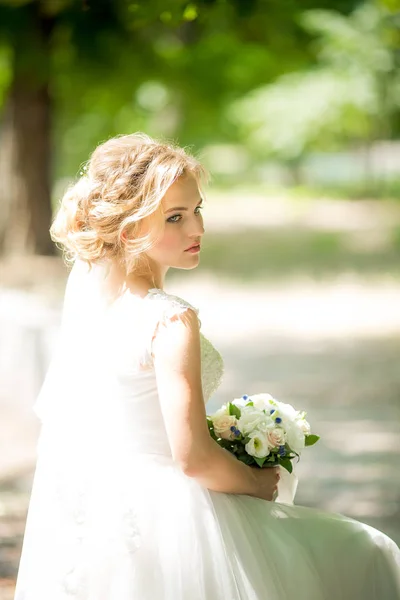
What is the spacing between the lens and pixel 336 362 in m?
9.27

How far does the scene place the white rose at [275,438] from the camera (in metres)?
2.44

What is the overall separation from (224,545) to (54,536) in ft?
1.28

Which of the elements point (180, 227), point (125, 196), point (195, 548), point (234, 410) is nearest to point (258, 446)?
point (234, 410)

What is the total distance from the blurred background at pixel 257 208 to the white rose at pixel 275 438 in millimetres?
1134

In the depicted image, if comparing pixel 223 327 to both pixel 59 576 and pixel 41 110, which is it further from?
pixel 59 576

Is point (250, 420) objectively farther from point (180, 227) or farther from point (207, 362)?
point (180, 227)

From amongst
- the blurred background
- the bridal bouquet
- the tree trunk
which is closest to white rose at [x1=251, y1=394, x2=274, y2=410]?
the bridal bouquet

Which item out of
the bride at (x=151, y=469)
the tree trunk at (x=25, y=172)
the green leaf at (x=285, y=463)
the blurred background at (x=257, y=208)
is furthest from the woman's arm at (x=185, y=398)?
the tree trunk at (x=25, y=172)

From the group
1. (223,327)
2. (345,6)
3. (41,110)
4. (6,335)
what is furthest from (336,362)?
(345,6)

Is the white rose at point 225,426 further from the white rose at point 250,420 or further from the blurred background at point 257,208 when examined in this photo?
the blurred background at point 257,208

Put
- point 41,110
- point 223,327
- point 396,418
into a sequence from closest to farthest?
point 396,418
point 223,327
point 41,110

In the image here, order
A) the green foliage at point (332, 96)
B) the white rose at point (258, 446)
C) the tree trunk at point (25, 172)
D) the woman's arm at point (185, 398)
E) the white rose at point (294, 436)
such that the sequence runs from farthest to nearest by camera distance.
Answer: the green foliage at point (332, 96)
the tree trunk at point (25, 172)
the white rose at point (294, 436)
the white rose at point (258, 446)
the woman's arm at point (185, 398)

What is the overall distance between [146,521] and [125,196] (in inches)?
27.8

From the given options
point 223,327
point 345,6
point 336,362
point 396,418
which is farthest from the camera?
point 345,6
